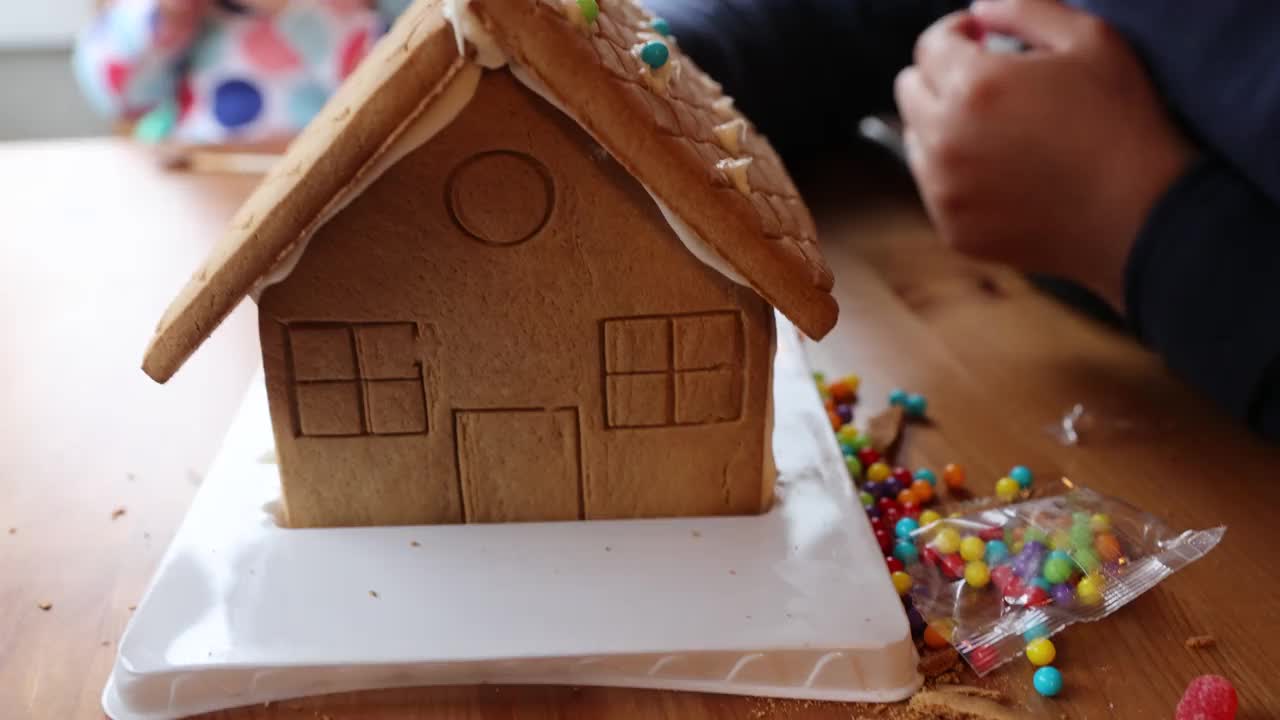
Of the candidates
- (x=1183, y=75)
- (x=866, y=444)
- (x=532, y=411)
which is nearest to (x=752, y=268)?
(x=532, y=411)

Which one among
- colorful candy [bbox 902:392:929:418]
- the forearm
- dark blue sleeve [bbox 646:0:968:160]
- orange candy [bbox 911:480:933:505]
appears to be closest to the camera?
orange candy [bbox 911:480:933:505]

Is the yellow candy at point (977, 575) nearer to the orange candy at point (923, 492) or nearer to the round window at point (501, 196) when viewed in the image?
the orange candy at point (923, 492)

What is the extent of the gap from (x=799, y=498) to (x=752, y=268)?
184 mm

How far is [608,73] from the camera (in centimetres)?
51

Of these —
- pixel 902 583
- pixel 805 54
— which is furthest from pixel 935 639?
pixel 805 54

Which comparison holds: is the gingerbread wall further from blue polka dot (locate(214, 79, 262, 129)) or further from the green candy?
blue polka dot (locate(214, 79, 262, 129))

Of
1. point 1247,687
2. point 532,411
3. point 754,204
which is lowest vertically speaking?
point 1247,687

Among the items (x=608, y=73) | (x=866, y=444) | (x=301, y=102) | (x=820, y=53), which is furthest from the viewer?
(x=301, y=102)

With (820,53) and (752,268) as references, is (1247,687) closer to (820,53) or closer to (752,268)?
(752,268)

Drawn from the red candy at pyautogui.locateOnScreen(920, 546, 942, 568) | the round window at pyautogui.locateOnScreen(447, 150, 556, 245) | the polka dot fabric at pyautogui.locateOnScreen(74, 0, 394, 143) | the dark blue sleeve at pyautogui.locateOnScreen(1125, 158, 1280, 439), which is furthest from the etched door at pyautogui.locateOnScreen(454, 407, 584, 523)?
the polka dot fabric at pyautogui.locateOnScreen(74, 0, 394, 143)

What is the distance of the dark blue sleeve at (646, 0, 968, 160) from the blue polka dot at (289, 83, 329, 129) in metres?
0.83

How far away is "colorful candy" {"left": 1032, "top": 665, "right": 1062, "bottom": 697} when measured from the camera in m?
0.54

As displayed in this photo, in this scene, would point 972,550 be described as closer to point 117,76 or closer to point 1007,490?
point 1007,490

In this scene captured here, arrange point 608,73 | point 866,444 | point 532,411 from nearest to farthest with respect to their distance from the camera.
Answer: point 608,73, point 532,411, point 866,444
